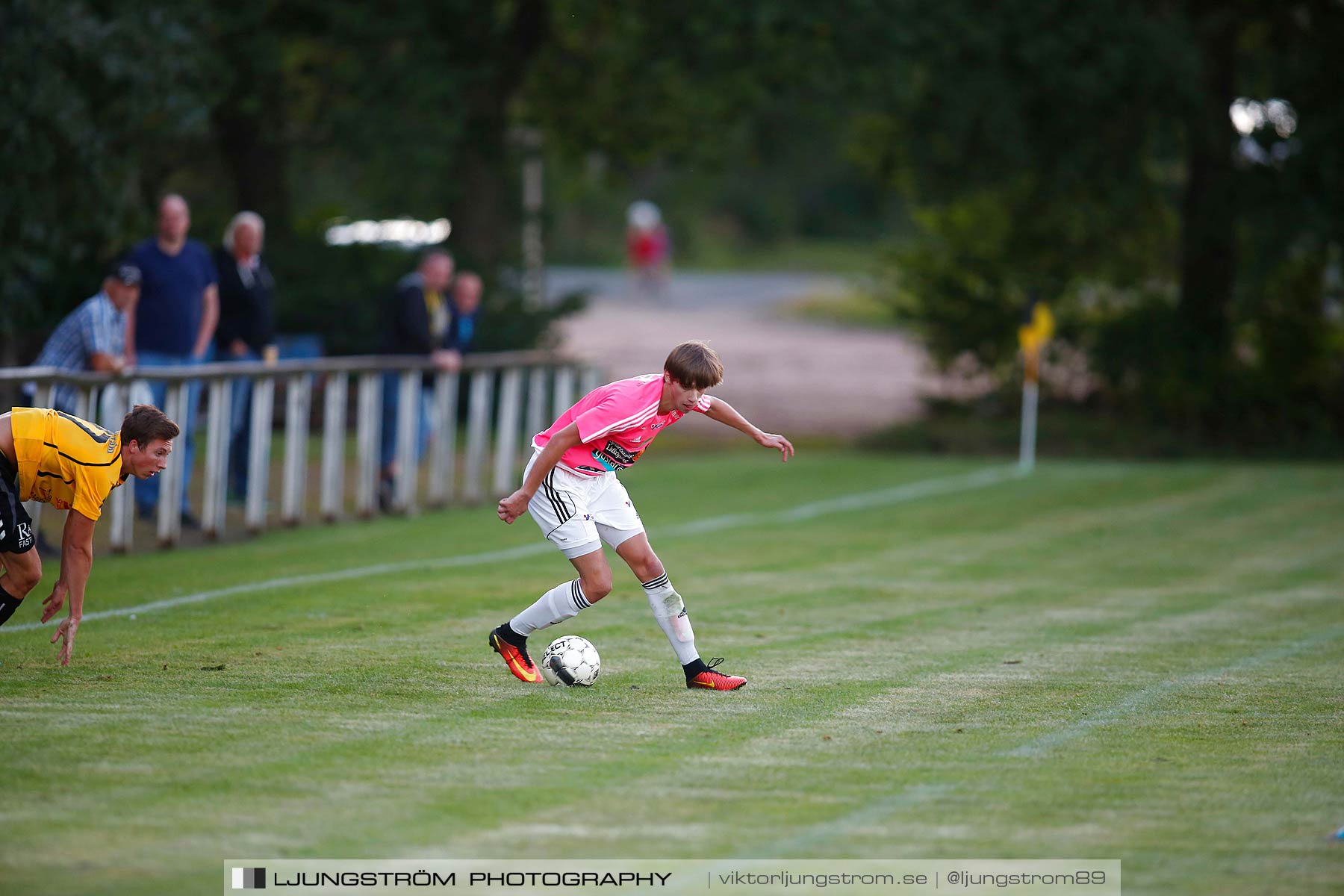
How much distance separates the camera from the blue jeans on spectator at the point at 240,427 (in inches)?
558

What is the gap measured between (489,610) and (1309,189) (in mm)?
15419

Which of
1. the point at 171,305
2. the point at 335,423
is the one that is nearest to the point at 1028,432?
the point at 335,423

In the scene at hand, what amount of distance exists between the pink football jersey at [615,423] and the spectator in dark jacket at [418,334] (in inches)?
305

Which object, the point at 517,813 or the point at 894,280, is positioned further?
the point at 894,280

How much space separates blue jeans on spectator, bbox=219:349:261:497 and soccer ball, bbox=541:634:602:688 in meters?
6.78

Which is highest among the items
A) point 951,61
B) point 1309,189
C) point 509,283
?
point 951,61

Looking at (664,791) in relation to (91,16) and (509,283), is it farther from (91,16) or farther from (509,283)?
(509,283)

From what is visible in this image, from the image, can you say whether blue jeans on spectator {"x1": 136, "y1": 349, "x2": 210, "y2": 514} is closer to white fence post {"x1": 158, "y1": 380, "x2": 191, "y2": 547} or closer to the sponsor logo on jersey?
white fence post {"x1": 158, "y1": 380, "x2": 191, "y2": 547}

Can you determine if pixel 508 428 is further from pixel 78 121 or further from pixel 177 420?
pixel 78 121

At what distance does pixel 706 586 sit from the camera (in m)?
11.8

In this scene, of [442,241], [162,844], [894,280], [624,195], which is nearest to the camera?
[162,844]

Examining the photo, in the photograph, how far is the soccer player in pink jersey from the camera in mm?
7695

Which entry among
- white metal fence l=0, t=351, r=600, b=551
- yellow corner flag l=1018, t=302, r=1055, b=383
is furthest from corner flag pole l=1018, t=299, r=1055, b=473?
white metal fence l=0, t=351, r=600, b=551

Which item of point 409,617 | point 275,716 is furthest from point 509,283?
point 275,716
